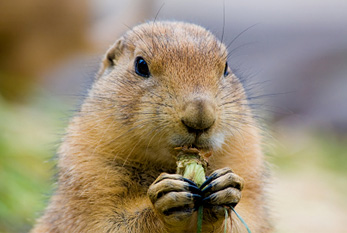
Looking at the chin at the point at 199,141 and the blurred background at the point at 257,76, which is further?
the blurred background at the point at 257,76

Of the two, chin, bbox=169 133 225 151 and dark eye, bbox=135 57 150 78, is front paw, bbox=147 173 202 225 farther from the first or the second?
dark eye, bbox=135 57 150 78

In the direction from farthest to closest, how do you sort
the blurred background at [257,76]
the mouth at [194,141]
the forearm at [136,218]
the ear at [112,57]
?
1. the blurred background at [257,76]
2. the ear at [112,57]
3. the forearm at [136,218]
4. the mouth at [194,141]

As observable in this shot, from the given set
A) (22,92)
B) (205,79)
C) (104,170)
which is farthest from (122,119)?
(22,92)

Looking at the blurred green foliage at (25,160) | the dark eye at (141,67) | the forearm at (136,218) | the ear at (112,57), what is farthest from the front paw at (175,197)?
the blurred green foliage at (25,160)

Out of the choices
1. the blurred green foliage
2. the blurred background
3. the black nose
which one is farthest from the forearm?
the blurred background

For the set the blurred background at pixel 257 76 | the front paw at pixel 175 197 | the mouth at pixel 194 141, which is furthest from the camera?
the blurred background at pixel 257 76

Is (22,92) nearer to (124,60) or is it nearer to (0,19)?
(0,19)

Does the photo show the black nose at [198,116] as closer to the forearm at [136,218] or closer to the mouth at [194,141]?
the mouth at [194,141]
